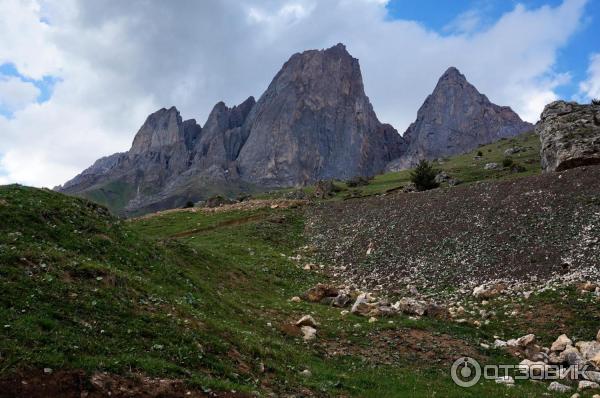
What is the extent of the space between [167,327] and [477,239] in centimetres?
2829

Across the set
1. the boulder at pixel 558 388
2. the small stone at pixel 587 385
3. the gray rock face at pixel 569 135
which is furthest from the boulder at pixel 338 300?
the gray rock face at pixel 569 135

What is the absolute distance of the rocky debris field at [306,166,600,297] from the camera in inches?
1169

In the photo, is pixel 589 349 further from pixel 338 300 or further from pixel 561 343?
pixel 338 300

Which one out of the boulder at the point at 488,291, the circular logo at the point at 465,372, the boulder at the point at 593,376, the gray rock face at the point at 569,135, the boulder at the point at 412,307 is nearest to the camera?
the boulder at the point at 593,376

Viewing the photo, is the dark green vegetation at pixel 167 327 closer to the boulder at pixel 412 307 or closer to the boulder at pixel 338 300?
the boulder at pixel 338 300

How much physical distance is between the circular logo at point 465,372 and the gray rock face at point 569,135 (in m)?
41.8

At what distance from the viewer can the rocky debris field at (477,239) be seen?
2969 centimetres

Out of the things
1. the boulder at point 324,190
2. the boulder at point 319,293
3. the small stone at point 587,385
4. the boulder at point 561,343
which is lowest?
the small stone at point 587,385

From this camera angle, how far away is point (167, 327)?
1600cm

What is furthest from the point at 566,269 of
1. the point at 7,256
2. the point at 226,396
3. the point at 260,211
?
the point at 260,211

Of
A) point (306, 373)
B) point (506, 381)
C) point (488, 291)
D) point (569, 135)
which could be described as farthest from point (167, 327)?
point (569, 135)

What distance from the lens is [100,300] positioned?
16.1 m

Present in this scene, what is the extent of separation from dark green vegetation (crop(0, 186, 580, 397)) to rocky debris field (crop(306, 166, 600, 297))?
320 inches

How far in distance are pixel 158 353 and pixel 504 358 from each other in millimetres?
14574
